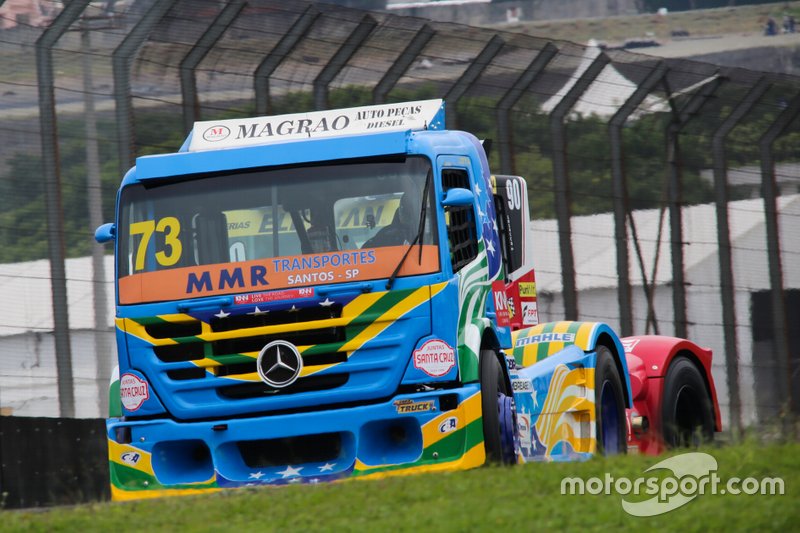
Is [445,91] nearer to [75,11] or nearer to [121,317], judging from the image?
[75,11]

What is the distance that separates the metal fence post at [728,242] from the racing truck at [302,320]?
7481 millimetres

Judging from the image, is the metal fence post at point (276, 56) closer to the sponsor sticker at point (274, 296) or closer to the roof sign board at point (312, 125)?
the roof sign board at point (312, 125)

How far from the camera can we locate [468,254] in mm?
9094

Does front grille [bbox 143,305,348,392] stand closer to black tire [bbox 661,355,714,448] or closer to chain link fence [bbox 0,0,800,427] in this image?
chain link fence [bbox 0,0,800,427]

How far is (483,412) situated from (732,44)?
9034 centimetres

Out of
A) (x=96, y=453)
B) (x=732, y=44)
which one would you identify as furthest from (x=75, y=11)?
(x=732, y=44)

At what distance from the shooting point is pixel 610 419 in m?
11.0

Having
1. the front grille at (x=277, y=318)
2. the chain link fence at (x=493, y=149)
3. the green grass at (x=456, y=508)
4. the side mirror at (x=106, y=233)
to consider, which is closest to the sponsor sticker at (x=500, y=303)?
the front grille at (x=277, y=318)

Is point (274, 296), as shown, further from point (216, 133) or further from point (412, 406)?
point (216, 133)

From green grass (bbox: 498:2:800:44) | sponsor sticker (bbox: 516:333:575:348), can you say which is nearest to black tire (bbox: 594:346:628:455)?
sponsor sticker (bbox: 516:333:575:348)

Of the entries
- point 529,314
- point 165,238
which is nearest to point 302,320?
point 165,238

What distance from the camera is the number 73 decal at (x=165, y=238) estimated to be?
8844 millimetres

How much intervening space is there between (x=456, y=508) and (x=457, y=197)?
8.14 ft

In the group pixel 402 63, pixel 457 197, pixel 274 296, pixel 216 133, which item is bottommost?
pixel 274 296
